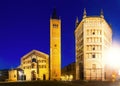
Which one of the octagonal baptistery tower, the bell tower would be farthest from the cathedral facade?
the octagonal baptistery tower

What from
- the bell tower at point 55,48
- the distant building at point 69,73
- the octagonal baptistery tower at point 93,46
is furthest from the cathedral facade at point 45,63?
the octagonal baptistery tower at point 93,46

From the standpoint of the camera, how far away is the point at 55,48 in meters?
104

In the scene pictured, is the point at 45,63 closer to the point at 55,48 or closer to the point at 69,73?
the point at 55,48

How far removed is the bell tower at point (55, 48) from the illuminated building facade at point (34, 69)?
144 inches

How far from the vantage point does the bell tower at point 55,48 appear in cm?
10156

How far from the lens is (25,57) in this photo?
110 m

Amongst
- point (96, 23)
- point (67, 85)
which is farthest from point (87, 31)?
point (67, 85)

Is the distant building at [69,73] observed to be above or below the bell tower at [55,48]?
below

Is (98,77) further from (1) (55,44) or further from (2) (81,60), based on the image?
(1) (55,44)

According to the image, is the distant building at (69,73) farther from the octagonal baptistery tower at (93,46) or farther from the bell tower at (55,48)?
the octagonal baptistery tower at (93,46)

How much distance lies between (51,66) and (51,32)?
455 inches

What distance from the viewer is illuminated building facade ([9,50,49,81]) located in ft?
346

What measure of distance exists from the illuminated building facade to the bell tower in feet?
12.0

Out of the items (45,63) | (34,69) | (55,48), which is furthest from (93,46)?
(34,69)
